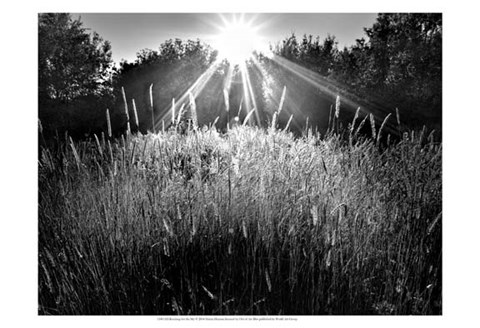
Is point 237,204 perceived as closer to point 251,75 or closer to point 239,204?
point 239,204

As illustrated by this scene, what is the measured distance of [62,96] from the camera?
3312mm

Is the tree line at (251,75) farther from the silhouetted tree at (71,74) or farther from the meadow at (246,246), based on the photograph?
the meadow at (246,246)

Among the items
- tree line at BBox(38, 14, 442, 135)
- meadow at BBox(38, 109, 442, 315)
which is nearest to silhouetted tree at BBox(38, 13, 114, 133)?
tree line at BBox(38, 14, 442, 135)

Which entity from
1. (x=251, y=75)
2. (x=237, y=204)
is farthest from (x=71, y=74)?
(x=237, y=204)

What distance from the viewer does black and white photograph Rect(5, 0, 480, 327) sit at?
80.3 inches

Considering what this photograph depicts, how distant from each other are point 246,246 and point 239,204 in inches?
10.7

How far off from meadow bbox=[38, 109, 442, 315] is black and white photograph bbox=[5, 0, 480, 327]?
0.01 metres

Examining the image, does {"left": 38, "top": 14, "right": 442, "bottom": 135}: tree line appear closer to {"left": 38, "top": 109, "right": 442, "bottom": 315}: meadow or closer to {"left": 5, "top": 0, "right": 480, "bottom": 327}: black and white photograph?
{"left": 5, "top": 0, "right": 480, "bottom": 327}: black and white photograph

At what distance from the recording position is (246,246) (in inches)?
85.0

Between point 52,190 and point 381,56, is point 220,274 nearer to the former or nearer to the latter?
point 52,190

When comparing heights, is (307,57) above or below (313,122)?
above

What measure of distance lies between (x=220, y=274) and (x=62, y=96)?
7.50 feet
